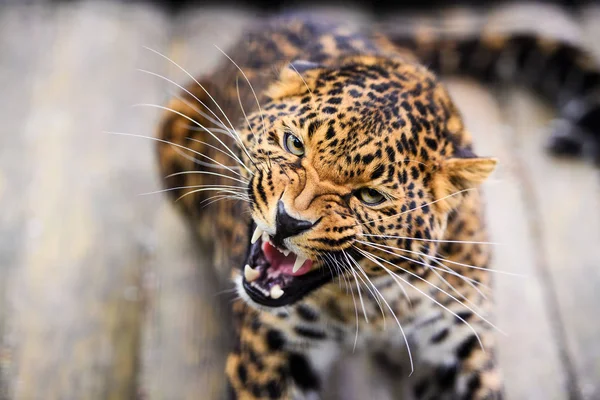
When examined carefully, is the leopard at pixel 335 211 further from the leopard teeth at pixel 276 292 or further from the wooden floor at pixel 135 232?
the wooden floor at pixel 135 232

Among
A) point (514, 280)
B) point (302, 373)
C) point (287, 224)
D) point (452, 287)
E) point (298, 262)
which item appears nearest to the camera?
point (287, 224)

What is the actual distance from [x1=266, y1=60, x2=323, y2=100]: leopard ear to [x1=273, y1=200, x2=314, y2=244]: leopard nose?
45 cm

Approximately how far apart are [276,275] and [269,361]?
0.44 meters

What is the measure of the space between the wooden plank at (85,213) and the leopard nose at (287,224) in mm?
1201

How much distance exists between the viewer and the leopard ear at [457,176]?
2178 millimetres

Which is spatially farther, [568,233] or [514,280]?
[568,233]

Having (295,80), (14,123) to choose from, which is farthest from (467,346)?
(14,123)

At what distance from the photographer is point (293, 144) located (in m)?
2.18

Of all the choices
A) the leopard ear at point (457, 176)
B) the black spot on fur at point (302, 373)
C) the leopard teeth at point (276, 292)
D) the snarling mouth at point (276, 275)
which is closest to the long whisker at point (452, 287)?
the leopard ear at point (457, 176)

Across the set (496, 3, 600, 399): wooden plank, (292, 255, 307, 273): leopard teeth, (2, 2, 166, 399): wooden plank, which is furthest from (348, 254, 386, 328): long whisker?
(2, 2, 166, 399): wooden plank

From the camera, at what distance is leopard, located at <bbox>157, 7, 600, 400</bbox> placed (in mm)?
2104

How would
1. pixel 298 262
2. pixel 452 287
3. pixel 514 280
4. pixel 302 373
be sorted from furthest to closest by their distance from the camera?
pixel 514 280, pixel 302 373, pixel 452 287, pixel 298 262

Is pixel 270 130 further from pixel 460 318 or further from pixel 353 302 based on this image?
pixel 460 318

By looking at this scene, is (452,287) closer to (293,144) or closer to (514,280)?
(293,144)
